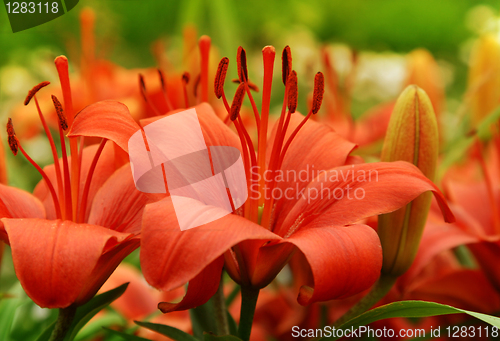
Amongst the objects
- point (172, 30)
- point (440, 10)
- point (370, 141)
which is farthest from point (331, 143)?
point (440, 10)

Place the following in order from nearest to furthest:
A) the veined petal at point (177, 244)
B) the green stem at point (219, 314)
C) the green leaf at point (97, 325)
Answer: the veined petal at point (177, 244) < the green stem at point (219, 314) < the green leaf at point (97, 325)

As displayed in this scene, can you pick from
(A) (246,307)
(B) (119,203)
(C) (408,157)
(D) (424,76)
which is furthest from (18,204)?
(D) (424,76)

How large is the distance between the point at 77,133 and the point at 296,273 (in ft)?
0.92

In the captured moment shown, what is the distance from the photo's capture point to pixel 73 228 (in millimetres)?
280

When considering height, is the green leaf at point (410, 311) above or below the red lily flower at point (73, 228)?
below

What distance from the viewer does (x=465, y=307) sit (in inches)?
19.1

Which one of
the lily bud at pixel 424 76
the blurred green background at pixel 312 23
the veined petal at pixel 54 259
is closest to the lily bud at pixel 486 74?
the lily bud at pixel 424 76

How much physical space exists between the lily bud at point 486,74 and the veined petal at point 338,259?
21.4 inches

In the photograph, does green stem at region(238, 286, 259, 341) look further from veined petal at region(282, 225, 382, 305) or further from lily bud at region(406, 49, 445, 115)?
lily bud at region(406, 49, 445, 115)

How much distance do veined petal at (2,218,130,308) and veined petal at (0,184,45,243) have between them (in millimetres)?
53

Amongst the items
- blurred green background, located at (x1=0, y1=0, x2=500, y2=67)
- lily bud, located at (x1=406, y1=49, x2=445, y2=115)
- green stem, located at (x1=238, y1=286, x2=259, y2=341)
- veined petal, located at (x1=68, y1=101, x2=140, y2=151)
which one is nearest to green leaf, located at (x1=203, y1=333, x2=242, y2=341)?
green stem, located at (x1=238, y1=286, x2=259, y2=341)

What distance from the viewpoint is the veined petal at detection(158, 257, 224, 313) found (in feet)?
0.91

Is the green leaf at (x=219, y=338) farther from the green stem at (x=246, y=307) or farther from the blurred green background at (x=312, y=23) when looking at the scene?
the blurred green background at (x=312, y=23)

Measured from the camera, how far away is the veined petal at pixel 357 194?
0.31 metres
